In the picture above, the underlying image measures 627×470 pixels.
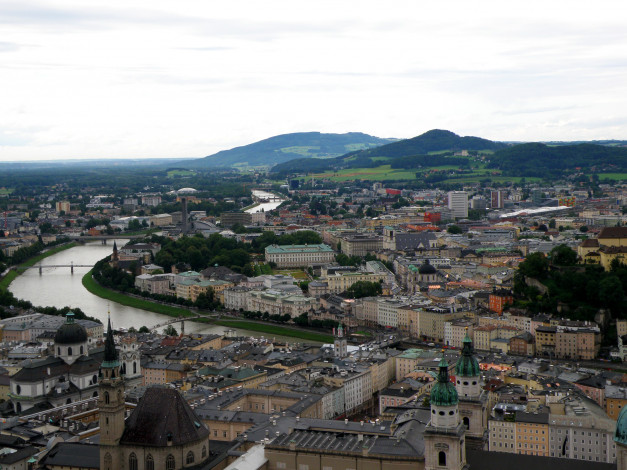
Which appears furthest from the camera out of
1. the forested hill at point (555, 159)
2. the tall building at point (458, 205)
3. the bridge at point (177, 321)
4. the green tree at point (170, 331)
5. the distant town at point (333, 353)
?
the forested hill at point (555, 159)

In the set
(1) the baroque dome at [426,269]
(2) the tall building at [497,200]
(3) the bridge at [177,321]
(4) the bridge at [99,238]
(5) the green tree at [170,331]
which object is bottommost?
(3) the bridge at [177,321]

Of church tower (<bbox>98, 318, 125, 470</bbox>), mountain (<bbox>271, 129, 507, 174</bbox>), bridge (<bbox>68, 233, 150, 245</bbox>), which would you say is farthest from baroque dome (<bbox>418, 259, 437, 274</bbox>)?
mountain (<bbox>271, 129, 507, 174</bbox>)

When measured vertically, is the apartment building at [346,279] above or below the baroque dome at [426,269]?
below

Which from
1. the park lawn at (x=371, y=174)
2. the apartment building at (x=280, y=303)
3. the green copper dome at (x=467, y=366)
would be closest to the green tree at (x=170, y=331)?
the apartment building at (x=280, y=303)

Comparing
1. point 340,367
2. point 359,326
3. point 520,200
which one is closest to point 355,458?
point 340,367

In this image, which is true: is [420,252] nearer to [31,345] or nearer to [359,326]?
[359,326]

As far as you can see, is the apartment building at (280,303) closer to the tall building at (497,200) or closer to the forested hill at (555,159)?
the tall building at (497,200)

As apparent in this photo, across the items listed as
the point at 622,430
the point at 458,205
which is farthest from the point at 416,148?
the point at 622,430
